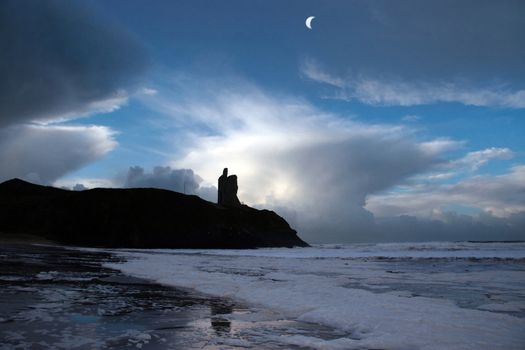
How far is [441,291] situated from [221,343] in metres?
9.93

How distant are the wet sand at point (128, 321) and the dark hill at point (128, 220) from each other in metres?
79.4

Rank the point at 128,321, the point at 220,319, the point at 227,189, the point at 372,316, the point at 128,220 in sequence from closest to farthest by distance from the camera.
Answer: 1. the point at 128,321
2. the point at 220,319
3. the point at 372,316
4. the point at 128,220
5. the point at 227,189

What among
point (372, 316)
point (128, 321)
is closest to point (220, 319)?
point (128, 321)

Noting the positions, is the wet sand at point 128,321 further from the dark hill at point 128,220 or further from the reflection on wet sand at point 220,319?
the dark hill at point 128,220

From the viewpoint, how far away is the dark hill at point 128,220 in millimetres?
88375

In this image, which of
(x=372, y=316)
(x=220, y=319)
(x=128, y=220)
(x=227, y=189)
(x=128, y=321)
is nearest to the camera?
(x=128, y=321)

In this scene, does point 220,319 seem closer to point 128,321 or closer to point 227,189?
point 128,321

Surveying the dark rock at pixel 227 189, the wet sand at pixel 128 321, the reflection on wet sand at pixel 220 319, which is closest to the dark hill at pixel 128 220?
the dark rock at pixel 227 189

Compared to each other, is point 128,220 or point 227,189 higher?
point 227,189

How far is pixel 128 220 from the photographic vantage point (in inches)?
3607

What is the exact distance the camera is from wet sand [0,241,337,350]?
20.8ft

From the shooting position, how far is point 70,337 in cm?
647

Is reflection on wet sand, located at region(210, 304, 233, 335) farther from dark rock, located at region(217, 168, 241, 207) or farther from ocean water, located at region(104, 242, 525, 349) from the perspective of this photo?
dark rock, located at region(217, 168, 241, 207)

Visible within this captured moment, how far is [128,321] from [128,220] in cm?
8804
